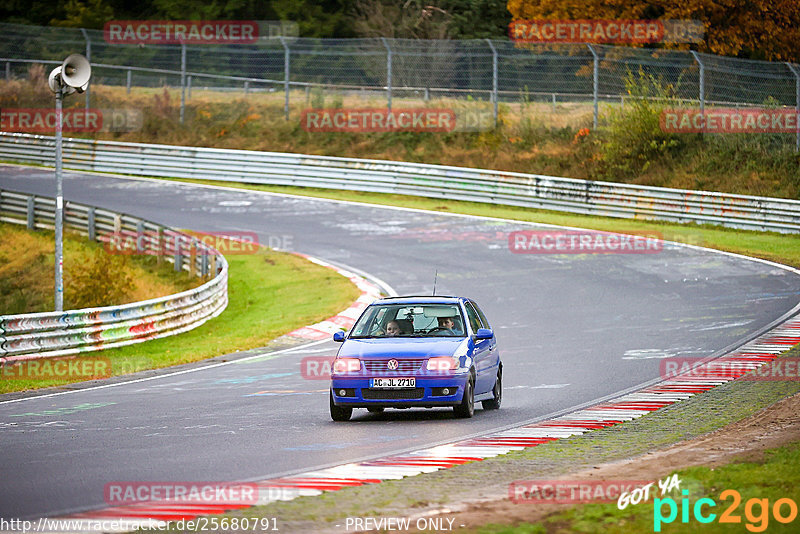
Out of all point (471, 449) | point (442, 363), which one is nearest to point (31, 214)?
point (442, 363)

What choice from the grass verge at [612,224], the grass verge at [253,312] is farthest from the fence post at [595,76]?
the grass verge at [253,312]

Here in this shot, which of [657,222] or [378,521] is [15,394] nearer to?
[378,521]

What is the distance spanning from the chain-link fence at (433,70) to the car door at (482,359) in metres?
23.0

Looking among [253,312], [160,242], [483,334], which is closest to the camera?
[483,334]

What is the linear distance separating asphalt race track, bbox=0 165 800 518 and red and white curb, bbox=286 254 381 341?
605mm

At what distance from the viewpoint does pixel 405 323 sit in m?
13.6

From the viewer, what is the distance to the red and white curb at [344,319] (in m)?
21.2

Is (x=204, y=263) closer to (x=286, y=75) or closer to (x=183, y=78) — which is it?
(x=286, y=75)

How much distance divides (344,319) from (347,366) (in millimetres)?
9615

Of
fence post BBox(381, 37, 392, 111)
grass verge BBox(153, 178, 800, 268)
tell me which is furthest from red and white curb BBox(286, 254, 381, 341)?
fence post BBox(381, 37, 392, 111)

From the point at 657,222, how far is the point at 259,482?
26877 mm

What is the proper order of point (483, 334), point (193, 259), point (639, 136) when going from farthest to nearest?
point (639, 136) → point (193, 259) → point (483, 334)

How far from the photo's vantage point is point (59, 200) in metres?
18.9

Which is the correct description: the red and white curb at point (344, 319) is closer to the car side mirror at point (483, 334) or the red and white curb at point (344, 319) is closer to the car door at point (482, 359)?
the car door at point (482, 359)
